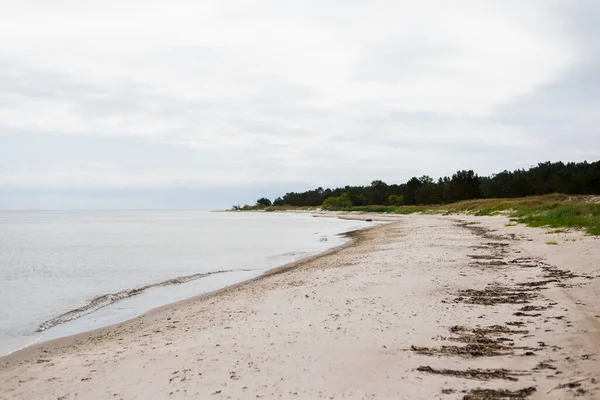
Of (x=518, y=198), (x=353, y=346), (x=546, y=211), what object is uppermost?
(x=518, y=198)

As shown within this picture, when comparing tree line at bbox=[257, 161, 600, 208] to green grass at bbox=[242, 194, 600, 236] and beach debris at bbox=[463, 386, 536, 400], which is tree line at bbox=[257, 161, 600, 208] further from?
beach debris at bbox=[463, 386, 536, 400]

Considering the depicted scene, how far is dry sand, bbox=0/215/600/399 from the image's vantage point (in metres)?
5.07

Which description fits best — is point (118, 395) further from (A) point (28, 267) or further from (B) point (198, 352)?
(A) point (28, 267)

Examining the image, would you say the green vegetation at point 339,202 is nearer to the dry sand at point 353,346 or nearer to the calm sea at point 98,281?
the calm sea at point 98,281

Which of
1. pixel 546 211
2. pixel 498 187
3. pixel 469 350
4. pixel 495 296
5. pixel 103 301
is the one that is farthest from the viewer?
pixel 498 187

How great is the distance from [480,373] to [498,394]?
60cm

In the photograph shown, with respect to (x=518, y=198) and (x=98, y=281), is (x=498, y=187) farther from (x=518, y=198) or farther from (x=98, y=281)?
(x=98, y=281)

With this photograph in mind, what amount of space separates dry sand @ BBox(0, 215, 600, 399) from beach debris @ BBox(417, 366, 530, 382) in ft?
0.07

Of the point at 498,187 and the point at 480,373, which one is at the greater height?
the point at 498,187

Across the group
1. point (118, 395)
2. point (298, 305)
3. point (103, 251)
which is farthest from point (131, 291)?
point (103, 251)

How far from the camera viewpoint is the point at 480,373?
5203 mm

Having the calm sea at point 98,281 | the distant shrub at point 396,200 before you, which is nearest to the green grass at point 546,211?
the calm sea at point 98,281

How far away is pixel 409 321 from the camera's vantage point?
7.76 meters

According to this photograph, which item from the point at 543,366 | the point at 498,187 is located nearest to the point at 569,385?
the point at 543,366
